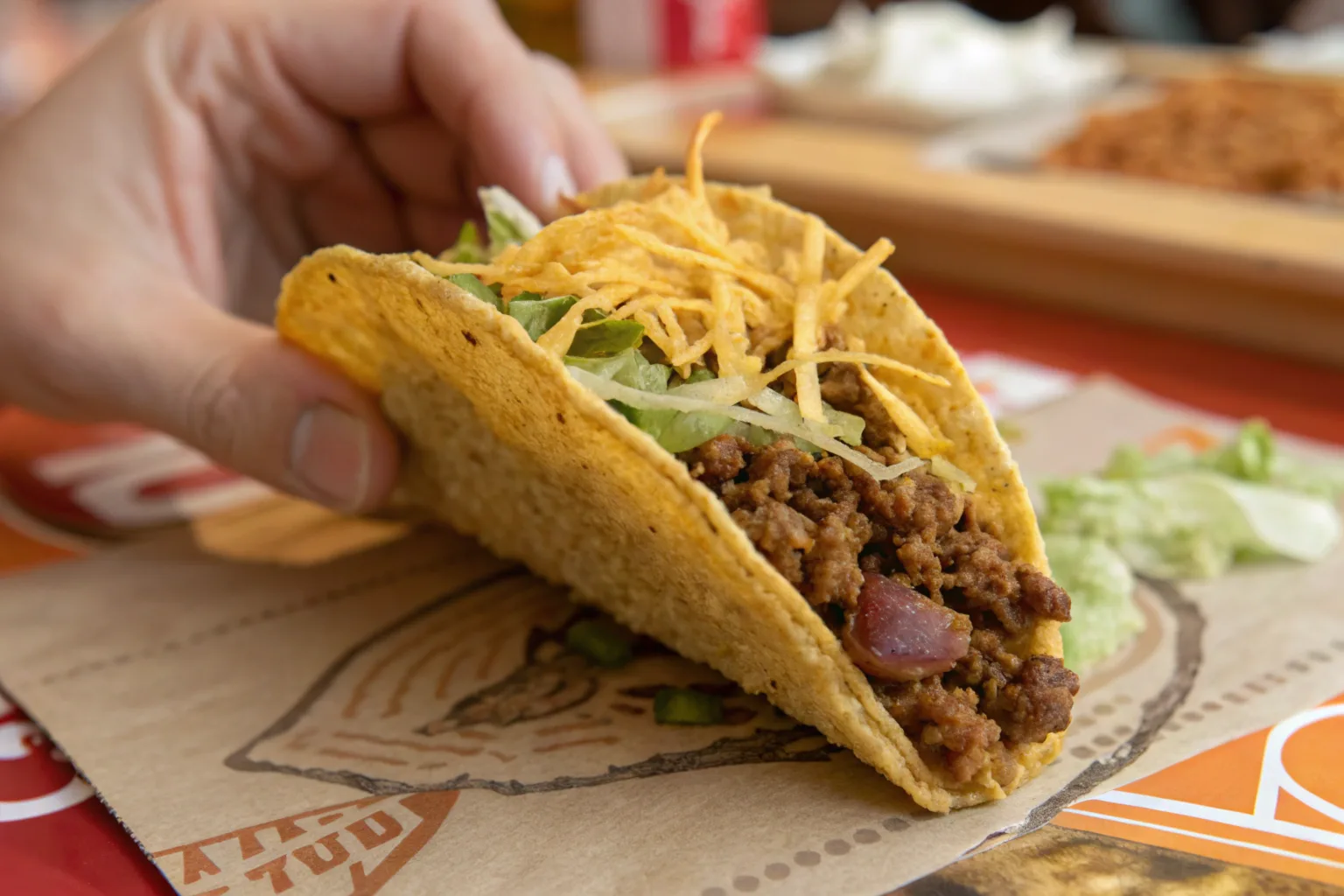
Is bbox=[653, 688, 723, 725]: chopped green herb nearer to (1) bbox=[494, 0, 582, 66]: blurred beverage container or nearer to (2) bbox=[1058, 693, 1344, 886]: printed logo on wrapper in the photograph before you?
(2) bbox=[1058, 693, 1344, 886]: printed logo on wrapper

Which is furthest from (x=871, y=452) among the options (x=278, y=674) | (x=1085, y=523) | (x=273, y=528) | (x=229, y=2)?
(x=229, y=2)

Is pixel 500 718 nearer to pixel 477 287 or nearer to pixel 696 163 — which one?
pixel 477 287

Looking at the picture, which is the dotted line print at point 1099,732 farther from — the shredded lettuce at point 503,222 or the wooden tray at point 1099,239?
the wooden tray at point 1099,239

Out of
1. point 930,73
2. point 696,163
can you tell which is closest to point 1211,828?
point 696,163

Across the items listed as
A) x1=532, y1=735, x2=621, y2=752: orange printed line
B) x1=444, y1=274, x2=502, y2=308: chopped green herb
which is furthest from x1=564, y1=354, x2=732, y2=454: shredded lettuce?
x1=532, y1=735, x2=621, y2=752: orange printed line

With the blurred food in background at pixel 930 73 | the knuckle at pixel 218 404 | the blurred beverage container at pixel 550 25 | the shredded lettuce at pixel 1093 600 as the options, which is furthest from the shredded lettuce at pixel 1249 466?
the blurred beverage container at pixel 550 25

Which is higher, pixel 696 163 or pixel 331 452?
pixel 696 163
